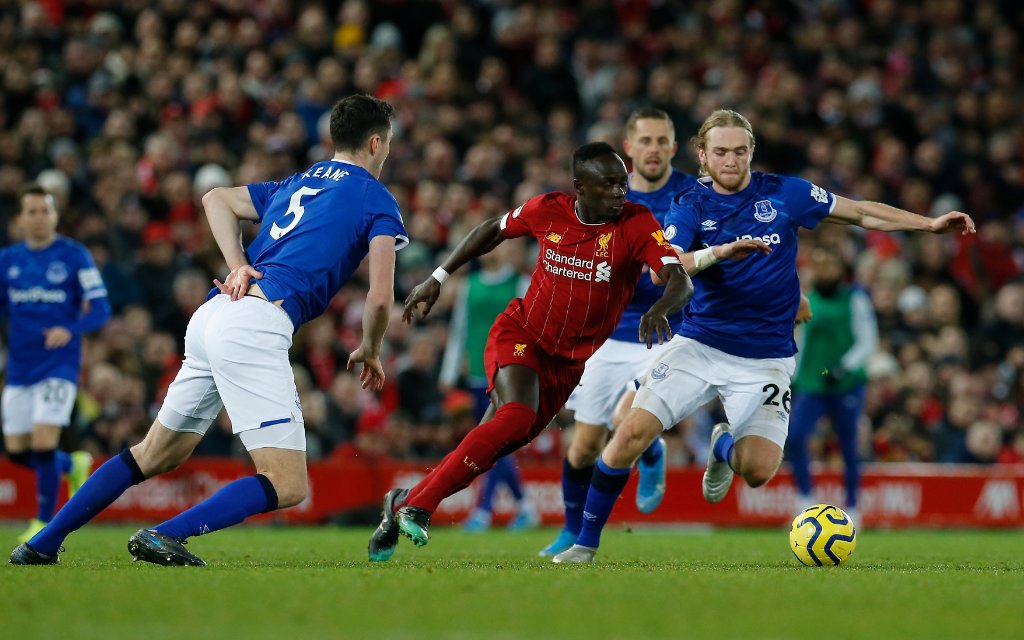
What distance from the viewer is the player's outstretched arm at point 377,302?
23.1 ft

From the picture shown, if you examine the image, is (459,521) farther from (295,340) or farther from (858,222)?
(858,222)

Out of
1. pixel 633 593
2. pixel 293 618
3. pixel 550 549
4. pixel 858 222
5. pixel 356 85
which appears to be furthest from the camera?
pixel 356 85

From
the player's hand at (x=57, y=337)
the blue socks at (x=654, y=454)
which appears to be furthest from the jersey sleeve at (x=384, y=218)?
the player's hand at (x=57, y=337)

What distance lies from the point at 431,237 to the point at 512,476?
3533mm

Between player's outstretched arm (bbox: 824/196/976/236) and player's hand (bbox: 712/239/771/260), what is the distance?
0.84m

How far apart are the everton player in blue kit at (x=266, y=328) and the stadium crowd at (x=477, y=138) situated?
701cm

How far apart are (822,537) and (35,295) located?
6667 millimetres

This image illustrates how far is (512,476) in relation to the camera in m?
13.9

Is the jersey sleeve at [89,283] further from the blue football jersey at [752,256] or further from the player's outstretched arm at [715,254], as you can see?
the player's outstretched arm at [715,254]

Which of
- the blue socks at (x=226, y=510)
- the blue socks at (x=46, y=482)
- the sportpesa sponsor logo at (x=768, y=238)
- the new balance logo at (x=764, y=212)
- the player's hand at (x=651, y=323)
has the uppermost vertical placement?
the new balance logo at (x=764, y=212)

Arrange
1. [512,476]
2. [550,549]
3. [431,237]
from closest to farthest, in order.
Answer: [550,549] → [512,476] → [431,237]

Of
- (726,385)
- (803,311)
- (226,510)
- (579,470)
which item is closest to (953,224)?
(803,311)

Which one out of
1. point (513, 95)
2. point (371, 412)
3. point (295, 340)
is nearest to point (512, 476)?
point (371, 412)

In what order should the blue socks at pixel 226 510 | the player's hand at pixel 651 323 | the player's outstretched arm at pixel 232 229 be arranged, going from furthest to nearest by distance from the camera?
the player's hand at pixel 651 323 < the player's outstretched arm at pixel 232 229 < the blue socks at pixel 226 510
